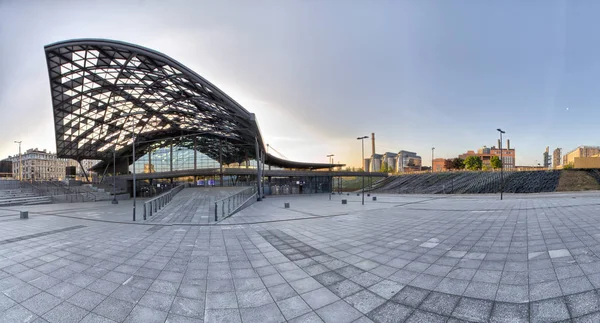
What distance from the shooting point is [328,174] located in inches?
2229

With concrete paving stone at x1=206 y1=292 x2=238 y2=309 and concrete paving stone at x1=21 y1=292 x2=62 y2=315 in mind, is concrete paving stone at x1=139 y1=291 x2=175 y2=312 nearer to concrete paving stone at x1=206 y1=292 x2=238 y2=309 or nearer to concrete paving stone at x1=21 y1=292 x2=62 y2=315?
concrete paving stone at x1=206 y1=292 x2=238 y2=309

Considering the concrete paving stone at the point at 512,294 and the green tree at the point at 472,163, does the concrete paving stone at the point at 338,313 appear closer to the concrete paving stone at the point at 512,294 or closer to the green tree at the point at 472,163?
the concrete paving stone at the point at 512,294

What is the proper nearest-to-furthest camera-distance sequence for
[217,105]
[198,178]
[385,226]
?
[385,226] → [217,105] → [198,178]

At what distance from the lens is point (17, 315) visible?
14.0 ft

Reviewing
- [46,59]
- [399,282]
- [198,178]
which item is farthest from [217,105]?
[399,282]

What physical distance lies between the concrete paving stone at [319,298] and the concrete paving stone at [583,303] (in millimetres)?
3616

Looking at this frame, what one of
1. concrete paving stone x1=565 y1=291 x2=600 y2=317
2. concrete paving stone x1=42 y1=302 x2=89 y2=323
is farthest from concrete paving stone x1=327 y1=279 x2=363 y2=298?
concrete paving stone x1=42 y1=302 x2=89 y2=323

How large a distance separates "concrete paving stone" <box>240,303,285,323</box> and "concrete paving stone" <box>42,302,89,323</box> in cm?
273

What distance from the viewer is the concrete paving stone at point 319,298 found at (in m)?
4.42

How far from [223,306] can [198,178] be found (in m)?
56.0

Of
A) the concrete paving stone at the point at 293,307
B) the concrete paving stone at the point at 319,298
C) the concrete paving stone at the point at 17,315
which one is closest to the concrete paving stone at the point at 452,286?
the concrete paving stone at the point at 319,298

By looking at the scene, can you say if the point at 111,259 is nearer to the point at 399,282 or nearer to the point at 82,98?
the point at 399,282

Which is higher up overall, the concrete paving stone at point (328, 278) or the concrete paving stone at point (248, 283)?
the concrete paving stone at point (328, 278)

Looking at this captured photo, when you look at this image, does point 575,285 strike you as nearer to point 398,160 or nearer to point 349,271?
point 349,271
